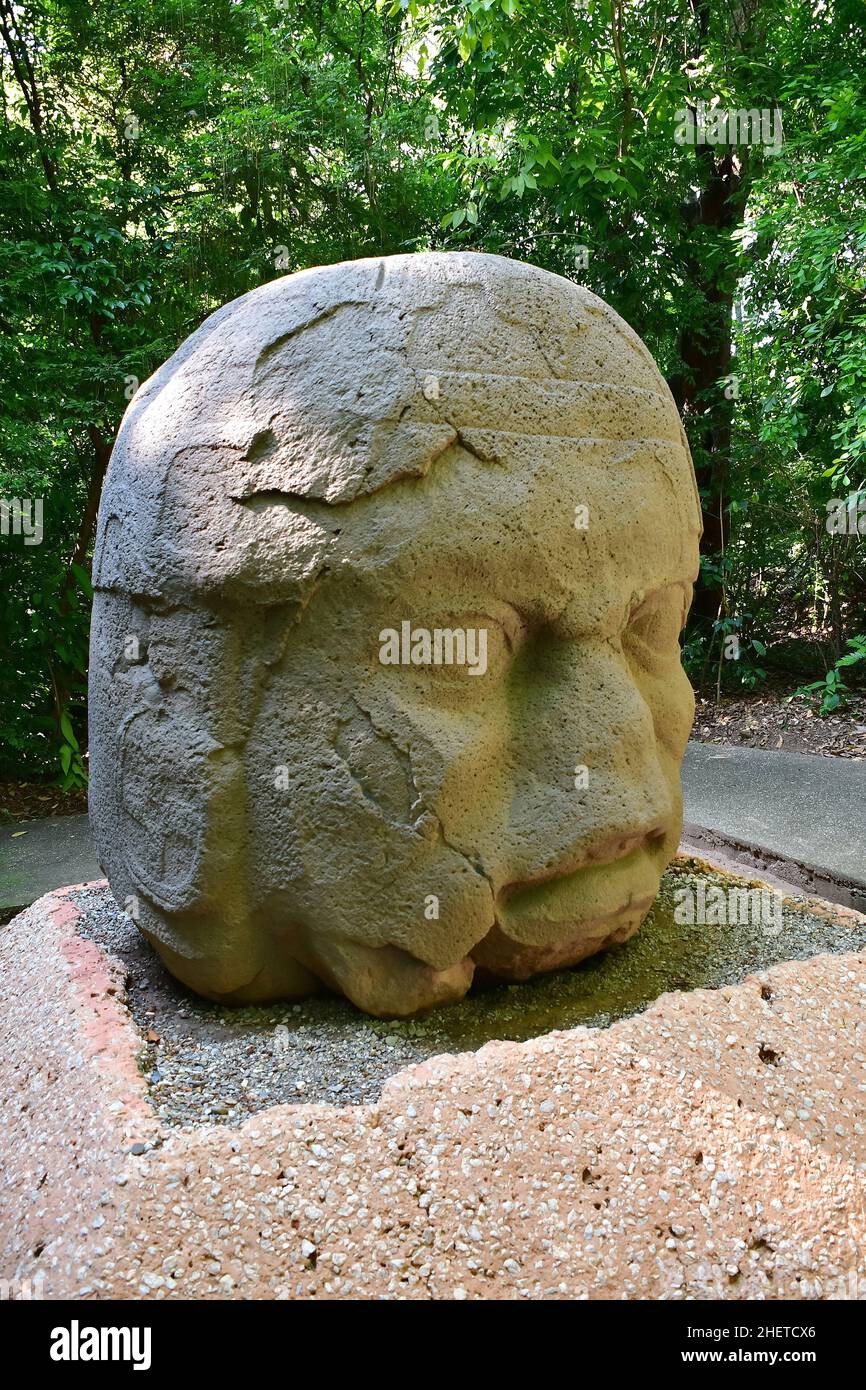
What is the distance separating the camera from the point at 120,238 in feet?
16.6

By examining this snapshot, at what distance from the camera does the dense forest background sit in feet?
16.8

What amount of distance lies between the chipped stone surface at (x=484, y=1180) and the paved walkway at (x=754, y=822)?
187cm

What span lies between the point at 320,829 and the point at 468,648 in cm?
46

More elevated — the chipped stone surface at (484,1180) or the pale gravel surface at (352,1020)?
the pale gravel surface at (352,1020)

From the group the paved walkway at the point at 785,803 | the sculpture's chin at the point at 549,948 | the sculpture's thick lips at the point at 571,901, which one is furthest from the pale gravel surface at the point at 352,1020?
the paved walkway at the point at 785,803

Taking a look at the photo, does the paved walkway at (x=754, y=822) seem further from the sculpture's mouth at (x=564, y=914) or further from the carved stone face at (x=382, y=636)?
the carved stone face at (x=382, y=636)

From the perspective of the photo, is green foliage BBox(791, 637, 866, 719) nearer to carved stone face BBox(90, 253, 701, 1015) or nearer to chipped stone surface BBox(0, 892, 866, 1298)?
carved stone face BBox(90, 253, 701, 1015)

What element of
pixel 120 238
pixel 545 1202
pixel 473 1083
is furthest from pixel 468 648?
pixel 120 238

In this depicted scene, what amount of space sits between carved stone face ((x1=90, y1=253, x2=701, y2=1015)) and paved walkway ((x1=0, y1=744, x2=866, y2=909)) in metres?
1.86

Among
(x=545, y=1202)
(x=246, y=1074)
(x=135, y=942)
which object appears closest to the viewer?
(x=545, y=1202)

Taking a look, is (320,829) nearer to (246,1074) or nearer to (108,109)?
(246,1074)

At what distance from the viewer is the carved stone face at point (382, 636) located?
192 centimetres

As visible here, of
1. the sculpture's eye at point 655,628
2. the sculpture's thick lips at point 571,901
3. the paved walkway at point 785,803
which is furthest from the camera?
the paved walkway at point 785,803

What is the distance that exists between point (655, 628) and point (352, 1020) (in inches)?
44.5
